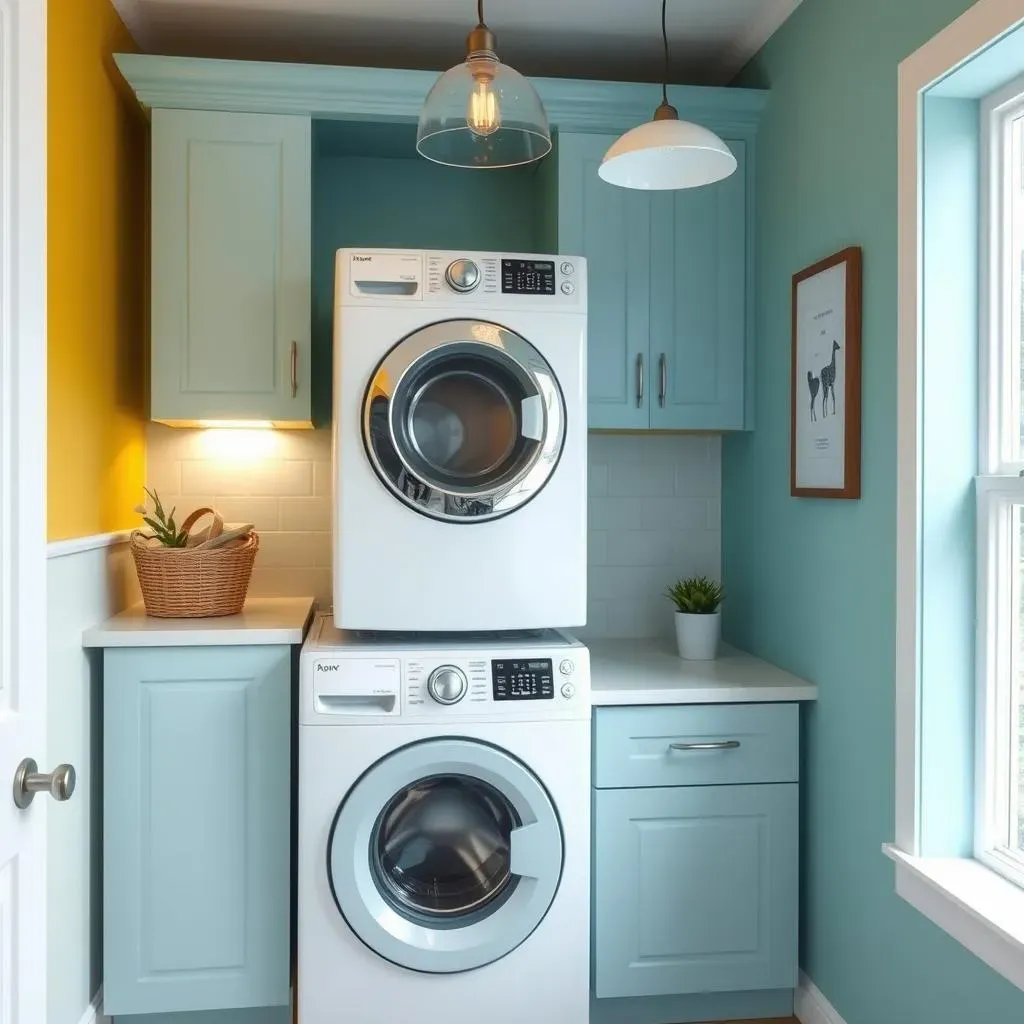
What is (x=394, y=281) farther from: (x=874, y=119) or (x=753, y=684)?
(x=753, y=684)

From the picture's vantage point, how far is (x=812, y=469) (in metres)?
2.38

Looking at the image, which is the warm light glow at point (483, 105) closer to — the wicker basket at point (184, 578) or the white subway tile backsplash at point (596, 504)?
the wicker basket at point (184, 578)

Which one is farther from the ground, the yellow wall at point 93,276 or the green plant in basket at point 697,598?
the yellow wall at point 93,276

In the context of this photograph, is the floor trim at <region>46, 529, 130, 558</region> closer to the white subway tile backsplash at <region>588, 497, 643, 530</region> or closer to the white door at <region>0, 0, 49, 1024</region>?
the white door at <region>0, 0, 49, 1024</region>

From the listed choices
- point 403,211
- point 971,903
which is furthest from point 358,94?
point 971,903

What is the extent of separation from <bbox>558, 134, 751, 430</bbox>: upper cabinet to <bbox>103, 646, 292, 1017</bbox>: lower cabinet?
3.87 feet

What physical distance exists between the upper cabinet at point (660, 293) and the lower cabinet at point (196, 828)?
118cm

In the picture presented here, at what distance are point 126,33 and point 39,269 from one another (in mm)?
1756

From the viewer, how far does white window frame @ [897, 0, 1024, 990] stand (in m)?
1.80

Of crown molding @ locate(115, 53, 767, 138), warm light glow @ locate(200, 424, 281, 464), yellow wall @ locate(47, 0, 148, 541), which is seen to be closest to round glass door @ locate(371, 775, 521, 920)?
yellow wall @ locate(47, 0, 148, 541)

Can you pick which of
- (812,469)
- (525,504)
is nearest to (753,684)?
(812,469)

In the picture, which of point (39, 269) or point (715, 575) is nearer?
point (39, 269)

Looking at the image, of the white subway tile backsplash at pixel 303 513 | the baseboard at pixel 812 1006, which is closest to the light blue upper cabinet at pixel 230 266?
the white subway tile backsplash at pixel 303 513

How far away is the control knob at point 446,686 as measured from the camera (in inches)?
86.7
